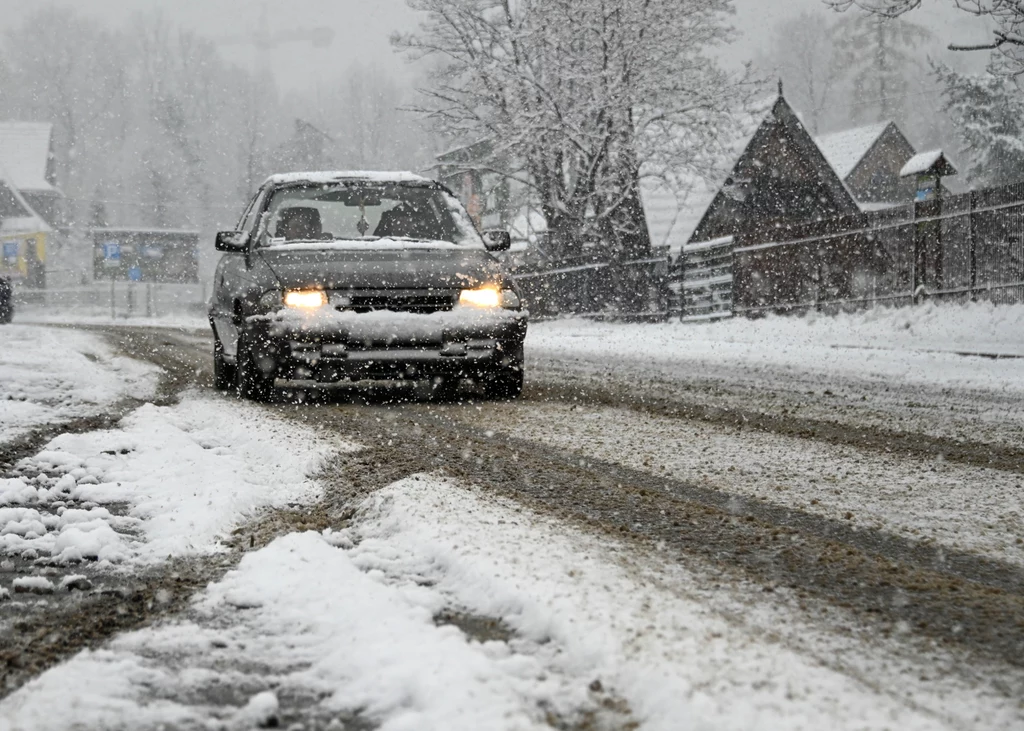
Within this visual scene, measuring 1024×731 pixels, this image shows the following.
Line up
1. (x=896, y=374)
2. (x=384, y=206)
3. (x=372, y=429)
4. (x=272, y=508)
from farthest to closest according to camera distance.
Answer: (x=896, y=374), (x=384, y=206), (x=372, y=429), (x=272, y=508)

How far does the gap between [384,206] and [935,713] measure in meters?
7.07

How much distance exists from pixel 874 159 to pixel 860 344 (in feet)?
148

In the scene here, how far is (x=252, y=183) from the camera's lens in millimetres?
82312

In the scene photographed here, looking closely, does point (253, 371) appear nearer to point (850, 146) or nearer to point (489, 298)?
point (489, 298)

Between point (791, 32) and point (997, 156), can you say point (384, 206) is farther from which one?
point (791, 32)

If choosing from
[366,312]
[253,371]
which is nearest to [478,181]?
[253,371]

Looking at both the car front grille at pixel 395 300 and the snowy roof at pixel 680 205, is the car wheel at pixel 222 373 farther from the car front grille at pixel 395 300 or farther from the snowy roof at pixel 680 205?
the snowy roof at pixel 680 205

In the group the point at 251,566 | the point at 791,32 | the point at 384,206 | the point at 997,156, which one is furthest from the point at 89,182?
the point at 251,566

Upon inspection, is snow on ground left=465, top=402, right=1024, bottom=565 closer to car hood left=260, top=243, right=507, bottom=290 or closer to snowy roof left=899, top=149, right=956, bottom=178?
car hood left=260, top=243, right=507, bottom=290

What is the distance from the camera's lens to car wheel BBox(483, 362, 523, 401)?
7.23 m

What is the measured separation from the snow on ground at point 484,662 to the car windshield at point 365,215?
534cm

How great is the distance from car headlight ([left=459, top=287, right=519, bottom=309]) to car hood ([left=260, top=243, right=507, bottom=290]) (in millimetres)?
52

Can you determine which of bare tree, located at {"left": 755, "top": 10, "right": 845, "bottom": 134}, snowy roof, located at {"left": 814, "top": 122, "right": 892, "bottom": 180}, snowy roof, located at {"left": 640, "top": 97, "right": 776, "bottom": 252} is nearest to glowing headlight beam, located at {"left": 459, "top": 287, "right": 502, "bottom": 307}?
snowy roof, located at {"left": 640, "top": 97, "right": 776, "bottom": 252}

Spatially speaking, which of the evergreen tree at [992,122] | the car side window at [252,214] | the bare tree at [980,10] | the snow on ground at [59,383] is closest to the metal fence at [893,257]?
the bare tree at [980,10]
